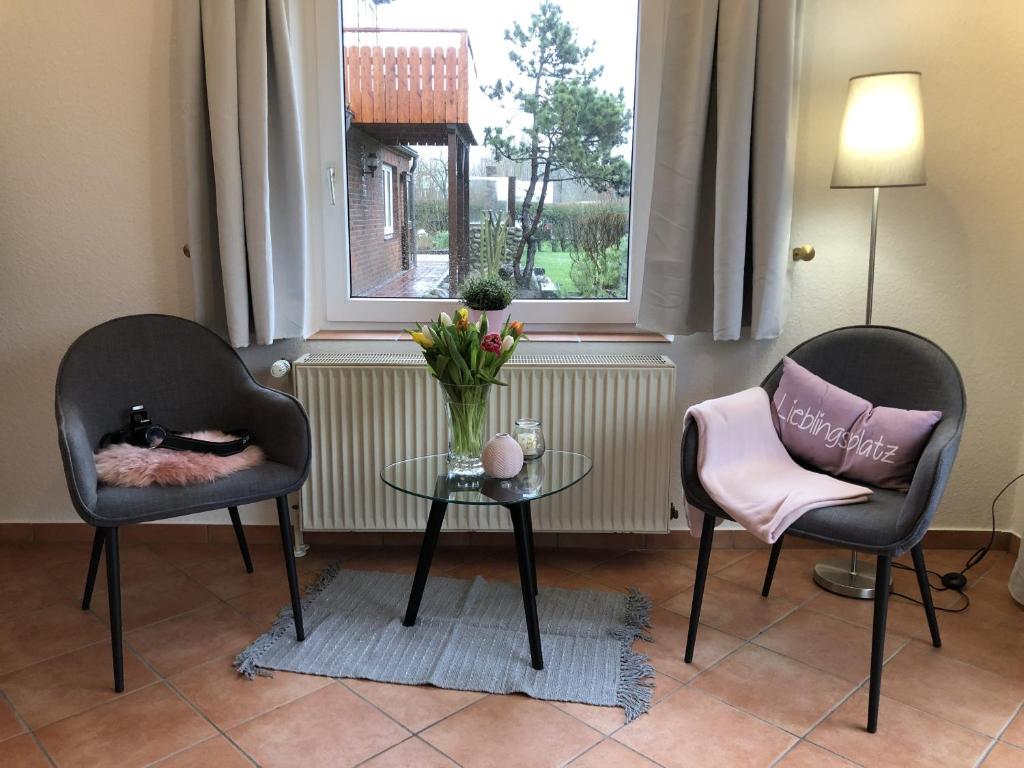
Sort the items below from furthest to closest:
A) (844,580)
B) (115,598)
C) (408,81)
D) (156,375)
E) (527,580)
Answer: (408,81)
(844,580)
(156,375)
(527,580)
(115,598)

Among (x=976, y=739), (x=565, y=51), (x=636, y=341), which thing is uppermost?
(x=565, y=51)

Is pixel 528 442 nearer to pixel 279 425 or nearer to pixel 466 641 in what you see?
pixel 466 641

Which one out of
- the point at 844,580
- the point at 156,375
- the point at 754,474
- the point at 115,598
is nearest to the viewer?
the point at 115,598

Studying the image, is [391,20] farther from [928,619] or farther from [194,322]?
[928,619]

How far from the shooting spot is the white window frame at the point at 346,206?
2805mm

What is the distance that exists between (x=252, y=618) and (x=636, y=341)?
1.49 metres

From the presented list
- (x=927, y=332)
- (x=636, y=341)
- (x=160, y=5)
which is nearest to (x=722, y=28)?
(x=636, y=341)

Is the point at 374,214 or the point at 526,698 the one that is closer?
the point at 526,698

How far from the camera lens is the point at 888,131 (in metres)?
2.42

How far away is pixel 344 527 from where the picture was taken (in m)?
2.86

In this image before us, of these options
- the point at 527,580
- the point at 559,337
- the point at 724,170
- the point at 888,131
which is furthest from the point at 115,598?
the point at 888,131

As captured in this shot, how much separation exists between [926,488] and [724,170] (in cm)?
112

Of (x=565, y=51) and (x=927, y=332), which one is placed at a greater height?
(x=565, y=51)

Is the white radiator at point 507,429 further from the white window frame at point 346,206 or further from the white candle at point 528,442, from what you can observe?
the white candle at point 528,442
